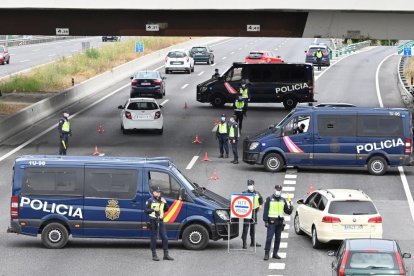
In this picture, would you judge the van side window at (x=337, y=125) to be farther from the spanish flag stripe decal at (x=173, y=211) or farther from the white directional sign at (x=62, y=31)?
the spanish flag stripe decal at (x=173, y=211)

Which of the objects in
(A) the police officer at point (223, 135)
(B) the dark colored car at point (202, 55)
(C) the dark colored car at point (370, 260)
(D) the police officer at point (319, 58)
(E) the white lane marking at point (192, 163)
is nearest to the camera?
(C) the dark colored car at point (370, 260)

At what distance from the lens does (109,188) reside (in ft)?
82.1

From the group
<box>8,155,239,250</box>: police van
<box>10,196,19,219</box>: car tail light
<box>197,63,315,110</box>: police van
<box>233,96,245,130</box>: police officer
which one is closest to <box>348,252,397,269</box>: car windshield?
<box>8,155,239,250</box>: police van

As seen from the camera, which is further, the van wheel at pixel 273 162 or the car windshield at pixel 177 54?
the car windshield at pixel 177 54

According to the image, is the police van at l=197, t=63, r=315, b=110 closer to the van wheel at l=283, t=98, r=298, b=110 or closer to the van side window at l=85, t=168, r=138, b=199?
the van wheel at l=283, t=98, r=298, b=110

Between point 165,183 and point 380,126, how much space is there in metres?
13.1

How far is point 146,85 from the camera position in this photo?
5925cm

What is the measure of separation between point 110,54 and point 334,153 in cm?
4878

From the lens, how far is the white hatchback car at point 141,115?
45.4m

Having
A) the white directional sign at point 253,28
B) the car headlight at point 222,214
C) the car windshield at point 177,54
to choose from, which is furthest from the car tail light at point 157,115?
the car windshield at point 177,54

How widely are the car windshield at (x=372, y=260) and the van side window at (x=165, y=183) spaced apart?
688cm

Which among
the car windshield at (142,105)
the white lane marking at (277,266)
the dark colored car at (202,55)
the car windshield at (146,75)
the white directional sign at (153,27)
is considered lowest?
the white lane marking at (277,266)

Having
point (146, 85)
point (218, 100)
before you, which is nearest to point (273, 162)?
point (218, 100)
